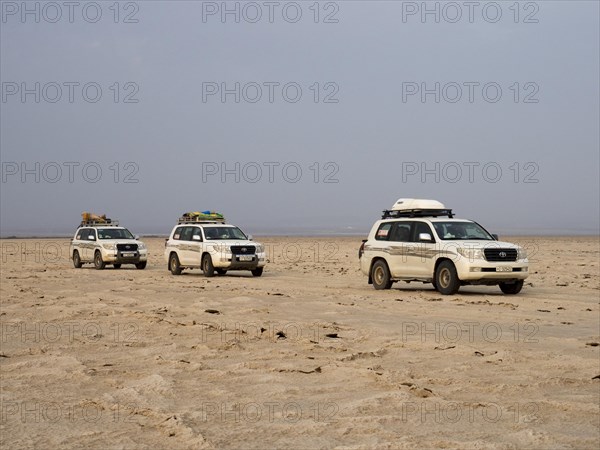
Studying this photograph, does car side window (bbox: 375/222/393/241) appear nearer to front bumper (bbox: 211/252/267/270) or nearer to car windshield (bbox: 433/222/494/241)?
car windshield (bbox: 433/222/494/241)

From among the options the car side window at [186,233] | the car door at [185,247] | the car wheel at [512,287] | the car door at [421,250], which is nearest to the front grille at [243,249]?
the car door at [185,247]

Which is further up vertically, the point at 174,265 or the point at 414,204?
the point at 414,204

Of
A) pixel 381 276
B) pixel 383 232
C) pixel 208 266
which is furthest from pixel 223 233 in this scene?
pixel 381 276

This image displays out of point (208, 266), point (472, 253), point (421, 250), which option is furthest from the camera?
point (208, 266)

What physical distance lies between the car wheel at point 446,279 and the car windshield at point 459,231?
28.8 inches

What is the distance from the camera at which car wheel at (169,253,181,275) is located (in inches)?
1051

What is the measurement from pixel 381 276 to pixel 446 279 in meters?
2.05

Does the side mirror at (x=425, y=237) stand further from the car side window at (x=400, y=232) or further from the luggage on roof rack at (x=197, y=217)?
the luggage on roof rack at (x=197, y=217)

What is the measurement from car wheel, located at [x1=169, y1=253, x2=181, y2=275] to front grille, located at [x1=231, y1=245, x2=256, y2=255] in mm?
2545

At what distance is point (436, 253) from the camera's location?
61.1ft

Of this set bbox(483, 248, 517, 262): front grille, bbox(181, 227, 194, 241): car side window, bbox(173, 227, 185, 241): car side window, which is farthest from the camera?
bbox(173, 227, 185, 241): car side window

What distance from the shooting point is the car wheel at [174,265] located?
2670 centimetres

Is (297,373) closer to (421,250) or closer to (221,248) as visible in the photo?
(421,250)

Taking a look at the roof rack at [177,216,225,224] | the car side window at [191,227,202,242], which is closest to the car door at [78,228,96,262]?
Answer: the roof rack at [177,216,225,224]
